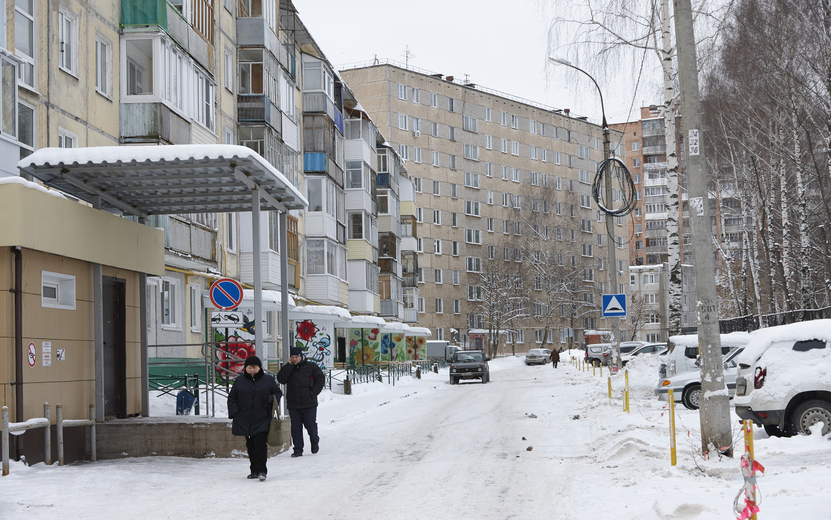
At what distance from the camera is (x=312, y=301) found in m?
39.8

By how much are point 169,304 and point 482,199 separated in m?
68.5

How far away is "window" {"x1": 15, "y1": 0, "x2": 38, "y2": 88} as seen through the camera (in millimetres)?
18453

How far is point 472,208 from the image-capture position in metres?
92.0

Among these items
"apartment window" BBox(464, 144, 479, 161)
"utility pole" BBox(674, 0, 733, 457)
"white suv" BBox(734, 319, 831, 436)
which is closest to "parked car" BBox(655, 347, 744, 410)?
"white suv" BBox(734, 319, 831, 436)

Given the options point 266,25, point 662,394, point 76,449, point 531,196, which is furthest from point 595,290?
point 76,449

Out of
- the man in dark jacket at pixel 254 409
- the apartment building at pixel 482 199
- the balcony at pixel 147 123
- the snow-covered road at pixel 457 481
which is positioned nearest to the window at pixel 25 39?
the balcony at pixel 147 123

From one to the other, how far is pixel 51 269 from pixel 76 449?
2703 millimetres

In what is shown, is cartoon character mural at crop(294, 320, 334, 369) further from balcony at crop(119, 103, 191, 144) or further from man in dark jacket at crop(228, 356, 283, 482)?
man in dark jacket at crop(228, 356, 283, 482)

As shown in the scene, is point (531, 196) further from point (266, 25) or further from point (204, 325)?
point (204, 325)

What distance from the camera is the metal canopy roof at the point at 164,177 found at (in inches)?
495

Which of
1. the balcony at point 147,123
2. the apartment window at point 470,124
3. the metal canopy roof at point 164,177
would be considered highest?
the apartment window at point 470,124

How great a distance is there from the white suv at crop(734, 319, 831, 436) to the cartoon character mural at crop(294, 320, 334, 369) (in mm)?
21964

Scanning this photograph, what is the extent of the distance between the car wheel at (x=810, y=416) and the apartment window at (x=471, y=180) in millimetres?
78724

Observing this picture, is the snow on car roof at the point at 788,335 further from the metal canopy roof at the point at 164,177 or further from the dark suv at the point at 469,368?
the dark suv at the point at 469,368
